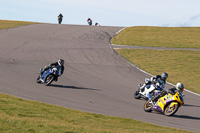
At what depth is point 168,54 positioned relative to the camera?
1393 inches

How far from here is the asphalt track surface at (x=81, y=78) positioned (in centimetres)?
1416

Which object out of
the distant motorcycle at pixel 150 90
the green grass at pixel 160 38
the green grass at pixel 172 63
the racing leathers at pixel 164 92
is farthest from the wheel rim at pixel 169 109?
the green grass at pixel 160 38

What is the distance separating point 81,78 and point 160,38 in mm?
27077

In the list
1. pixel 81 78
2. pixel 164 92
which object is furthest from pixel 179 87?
pixel 81 78

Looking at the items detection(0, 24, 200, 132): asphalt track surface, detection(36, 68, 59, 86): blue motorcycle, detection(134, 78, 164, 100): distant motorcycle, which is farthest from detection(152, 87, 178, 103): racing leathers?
detection(36, 68, 59, 86): blue motorcycle

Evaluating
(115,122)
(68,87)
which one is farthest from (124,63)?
(115,122)

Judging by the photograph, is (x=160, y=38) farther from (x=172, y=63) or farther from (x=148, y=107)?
(x=148, y=107)

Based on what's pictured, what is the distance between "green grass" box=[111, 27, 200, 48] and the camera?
42.2 meters

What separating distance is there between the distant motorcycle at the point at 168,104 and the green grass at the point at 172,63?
811 cm

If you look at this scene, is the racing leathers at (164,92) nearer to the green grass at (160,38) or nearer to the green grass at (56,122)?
the green grass at (56,122)

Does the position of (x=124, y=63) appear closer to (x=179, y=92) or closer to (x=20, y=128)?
(x=179, y=92)

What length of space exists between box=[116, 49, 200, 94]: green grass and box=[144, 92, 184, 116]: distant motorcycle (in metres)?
8.11

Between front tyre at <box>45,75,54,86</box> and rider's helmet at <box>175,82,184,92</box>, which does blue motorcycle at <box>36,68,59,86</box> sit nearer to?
front tyre at <box>45,75,54,86</box>

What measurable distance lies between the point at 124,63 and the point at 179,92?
15580 mm
